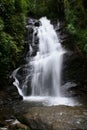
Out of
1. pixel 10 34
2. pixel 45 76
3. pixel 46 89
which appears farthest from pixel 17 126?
pixel 10 34

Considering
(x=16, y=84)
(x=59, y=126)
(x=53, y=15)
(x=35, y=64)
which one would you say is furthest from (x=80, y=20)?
(x=59, y=126)

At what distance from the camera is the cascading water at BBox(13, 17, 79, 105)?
13.3 meters

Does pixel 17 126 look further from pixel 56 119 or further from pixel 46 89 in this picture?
pixel 46 89

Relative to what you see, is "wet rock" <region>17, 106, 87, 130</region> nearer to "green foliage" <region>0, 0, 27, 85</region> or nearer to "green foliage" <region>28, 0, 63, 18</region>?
"green foliage" <region>0, 0, 27, 85</region>

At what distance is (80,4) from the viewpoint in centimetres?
1472

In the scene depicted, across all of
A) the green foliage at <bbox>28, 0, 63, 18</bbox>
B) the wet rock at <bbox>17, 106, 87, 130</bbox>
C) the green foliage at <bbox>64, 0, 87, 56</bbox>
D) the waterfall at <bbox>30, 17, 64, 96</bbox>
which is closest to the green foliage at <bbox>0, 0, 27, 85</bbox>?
the waterfall at <bbox>30, 17, 64, 96</bbox>

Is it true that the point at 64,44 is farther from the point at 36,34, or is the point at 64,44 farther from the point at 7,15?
the point at 7,15

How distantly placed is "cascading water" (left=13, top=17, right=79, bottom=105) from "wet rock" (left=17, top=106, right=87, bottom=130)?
330cm

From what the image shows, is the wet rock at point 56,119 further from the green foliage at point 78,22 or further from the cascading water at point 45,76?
the green foliage at point 78,22

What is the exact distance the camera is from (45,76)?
14.1 meters

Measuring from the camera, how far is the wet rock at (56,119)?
7.46 metres

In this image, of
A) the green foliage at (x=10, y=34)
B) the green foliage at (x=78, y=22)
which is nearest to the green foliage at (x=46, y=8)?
the green foliage at (x=10, y=34)

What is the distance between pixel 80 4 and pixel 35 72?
4395mm

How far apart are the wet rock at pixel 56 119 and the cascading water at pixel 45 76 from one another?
330 centimetres
